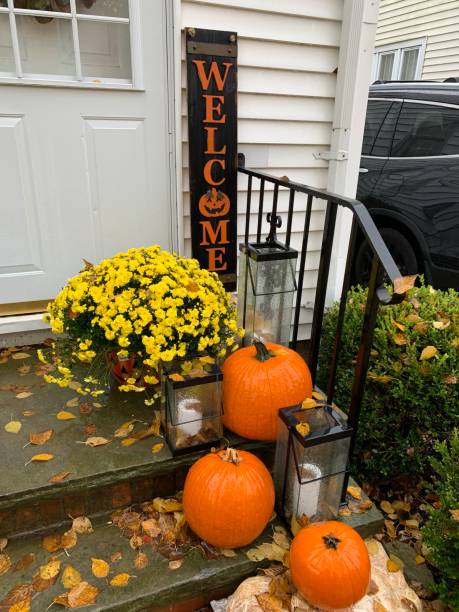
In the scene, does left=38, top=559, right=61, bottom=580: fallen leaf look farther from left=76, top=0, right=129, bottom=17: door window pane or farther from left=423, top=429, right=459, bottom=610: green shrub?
left=76, top=0, right=129, bottom=17: door window pane

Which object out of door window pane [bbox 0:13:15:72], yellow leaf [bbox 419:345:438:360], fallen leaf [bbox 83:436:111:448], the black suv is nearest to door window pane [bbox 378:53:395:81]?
the black suv

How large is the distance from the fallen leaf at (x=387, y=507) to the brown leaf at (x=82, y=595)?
138cm

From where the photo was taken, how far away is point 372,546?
5.60 feet

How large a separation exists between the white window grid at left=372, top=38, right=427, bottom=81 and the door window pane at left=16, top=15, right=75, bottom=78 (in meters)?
9.27

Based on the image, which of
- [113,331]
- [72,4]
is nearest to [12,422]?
[113,331]

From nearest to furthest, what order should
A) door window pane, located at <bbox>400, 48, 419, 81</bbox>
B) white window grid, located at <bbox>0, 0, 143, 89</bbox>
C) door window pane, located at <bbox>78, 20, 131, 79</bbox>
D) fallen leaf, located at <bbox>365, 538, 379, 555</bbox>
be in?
fallen leaf, located at <bbox>365, 538, 379, 555</bbox>
white window grid, located at <bbox>0, 0, 143, 89</bbox>
door window pane, located at <bbox>78, 20, 131, 79</bbox>
door window pane, located at <bbox>400, 48, 419, 81</bbox>

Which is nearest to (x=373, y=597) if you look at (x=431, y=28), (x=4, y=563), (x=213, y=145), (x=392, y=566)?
(x=392, y=566)

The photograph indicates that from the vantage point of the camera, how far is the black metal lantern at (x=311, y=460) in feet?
5.05

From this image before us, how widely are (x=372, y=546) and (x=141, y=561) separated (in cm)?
86

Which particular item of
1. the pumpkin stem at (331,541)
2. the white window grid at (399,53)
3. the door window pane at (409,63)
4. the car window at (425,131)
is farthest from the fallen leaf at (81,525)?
the door window pane at (409,63)

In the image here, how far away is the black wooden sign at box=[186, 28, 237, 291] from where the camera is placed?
2.30 m

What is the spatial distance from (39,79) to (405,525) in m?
2.74

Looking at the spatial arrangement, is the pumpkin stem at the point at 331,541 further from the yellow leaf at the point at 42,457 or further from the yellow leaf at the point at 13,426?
the yellow leaf at the point at 13,426

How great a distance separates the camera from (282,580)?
1.53 m
